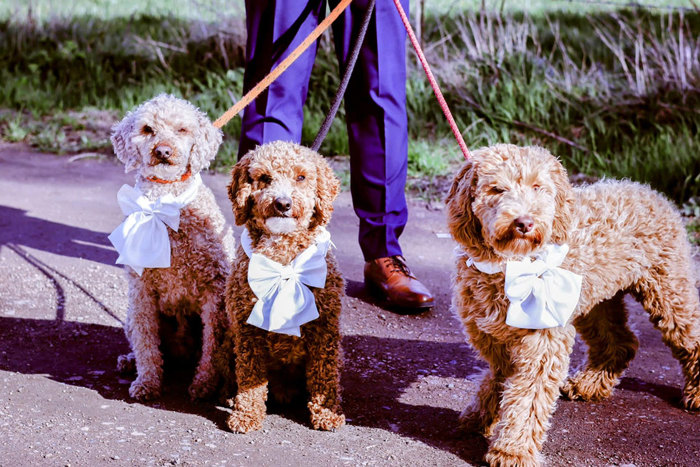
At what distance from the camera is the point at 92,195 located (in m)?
6.64

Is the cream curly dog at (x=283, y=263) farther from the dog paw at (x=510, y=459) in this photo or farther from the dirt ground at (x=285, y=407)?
the dog paw at (x=510, y=459)

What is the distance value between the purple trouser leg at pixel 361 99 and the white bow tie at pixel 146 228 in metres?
0.67

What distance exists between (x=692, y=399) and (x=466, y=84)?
5.01 meters

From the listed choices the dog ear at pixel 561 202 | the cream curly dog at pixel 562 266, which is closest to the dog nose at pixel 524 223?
the cream curly dog at pixel 562 266

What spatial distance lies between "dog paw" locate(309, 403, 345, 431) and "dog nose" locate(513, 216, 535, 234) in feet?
3.61

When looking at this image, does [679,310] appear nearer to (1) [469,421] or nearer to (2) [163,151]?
(1) [469,421]

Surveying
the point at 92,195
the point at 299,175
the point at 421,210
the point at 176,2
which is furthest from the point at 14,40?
the point at 299,175

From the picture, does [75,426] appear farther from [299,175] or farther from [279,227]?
[299,175]

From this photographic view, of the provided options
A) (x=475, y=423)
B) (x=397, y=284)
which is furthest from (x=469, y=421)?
(x=397, y=284)

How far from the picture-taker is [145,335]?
3.55 m

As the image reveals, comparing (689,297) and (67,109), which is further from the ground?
(689,297)

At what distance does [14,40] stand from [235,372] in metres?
8.48

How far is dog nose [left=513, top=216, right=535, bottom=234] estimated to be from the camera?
9.09 ft

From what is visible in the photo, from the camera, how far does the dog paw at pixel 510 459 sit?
116 inches
